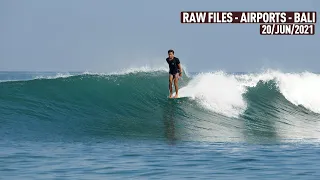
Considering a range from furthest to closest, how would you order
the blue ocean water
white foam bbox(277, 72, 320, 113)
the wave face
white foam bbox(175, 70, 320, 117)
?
white foam bbox(277, 72, 320, 113)
white foam bbox(175, 70, 320, 117)
the wave face
the blue ocean water

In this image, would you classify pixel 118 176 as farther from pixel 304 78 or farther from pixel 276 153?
pixel 304 78

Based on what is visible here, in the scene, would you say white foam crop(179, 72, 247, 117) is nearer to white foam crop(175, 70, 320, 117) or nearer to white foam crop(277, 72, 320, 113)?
white foam crop(175, 70, 320, 117)

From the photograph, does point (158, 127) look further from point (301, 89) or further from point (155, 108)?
point (301, 89)

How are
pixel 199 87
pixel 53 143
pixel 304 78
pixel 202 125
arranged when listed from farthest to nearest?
pixel 304 78 < pixel 199 87 < pixel 202 125 < pixel 53 143

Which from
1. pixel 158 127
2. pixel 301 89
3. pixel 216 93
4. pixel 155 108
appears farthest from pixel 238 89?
pixel 158 127

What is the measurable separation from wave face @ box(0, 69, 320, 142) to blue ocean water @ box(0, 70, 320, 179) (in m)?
0.03

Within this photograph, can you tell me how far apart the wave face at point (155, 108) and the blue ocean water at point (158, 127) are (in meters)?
0.03

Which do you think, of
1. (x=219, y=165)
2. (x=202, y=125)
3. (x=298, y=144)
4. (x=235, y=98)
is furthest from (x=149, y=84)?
(x=219, y=165)

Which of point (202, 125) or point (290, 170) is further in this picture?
point (202, 125)

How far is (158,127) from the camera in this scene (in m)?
14.5

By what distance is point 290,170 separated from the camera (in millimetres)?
9273

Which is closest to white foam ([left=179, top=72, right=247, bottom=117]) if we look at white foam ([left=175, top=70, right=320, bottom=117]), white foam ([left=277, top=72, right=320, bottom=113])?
white foam ([left=175, top=70, right=320, bottom=117])

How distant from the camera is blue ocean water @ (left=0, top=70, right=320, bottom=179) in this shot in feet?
30.7

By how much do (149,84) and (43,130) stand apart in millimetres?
6441
